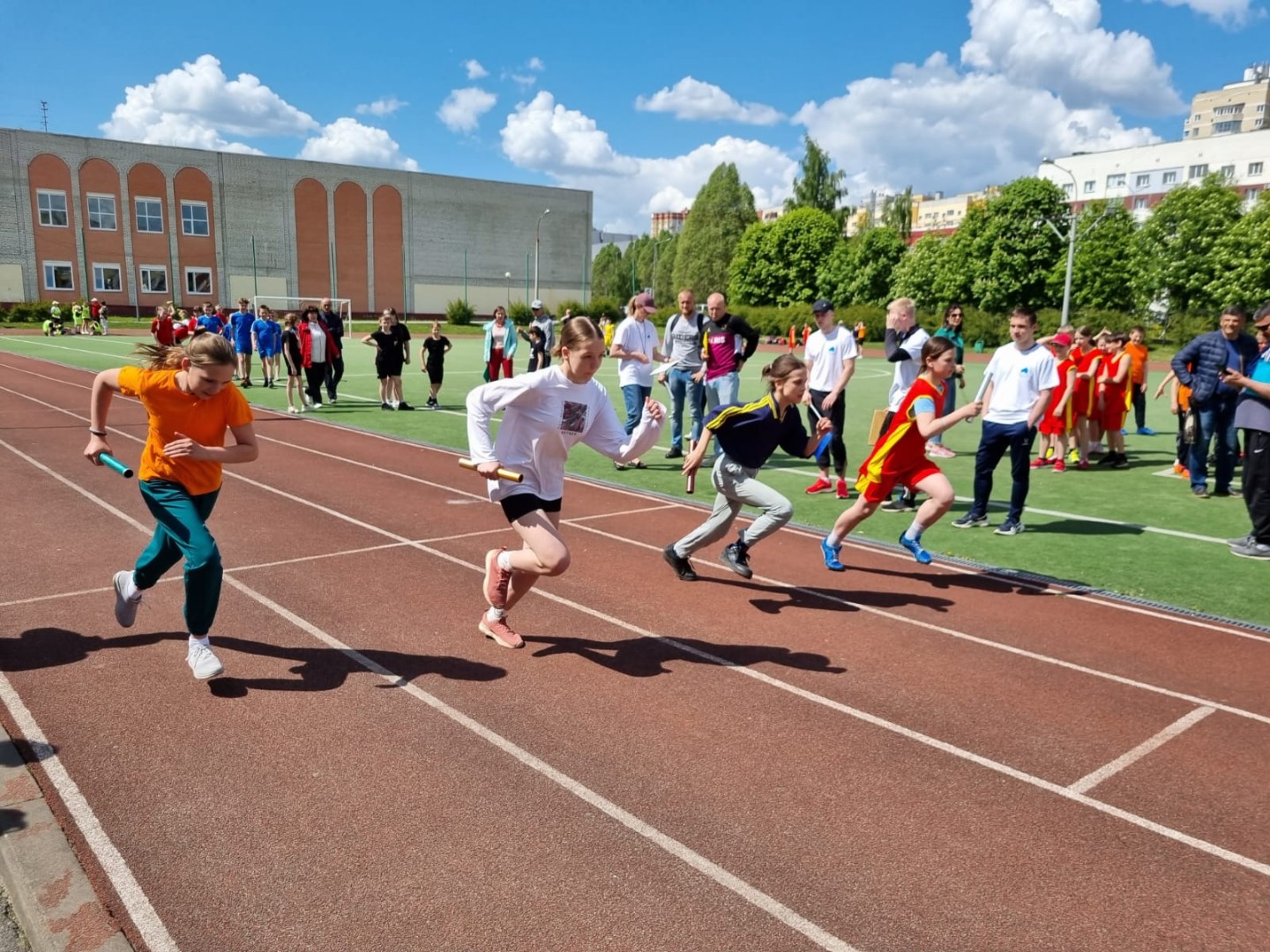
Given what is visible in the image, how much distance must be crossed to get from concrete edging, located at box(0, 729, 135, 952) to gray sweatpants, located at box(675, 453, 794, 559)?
14.7ft

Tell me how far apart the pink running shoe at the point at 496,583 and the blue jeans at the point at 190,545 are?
5.20ft

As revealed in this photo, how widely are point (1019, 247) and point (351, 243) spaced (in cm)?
4774

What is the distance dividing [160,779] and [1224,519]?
33.3 feet

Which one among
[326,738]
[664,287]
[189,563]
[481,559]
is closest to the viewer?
[326,738]

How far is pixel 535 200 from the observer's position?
79812mm

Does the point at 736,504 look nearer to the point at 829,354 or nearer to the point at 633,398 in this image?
the point at 829,354

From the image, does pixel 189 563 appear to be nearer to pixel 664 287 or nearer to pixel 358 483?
pixel 358 483

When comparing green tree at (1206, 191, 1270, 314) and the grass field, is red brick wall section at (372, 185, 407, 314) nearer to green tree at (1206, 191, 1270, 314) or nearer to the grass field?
green tree at (1206, 191, 1270, 314)

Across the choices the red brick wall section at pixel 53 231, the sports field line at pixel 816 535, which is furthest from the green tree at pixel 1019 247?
the red brick wall section at pixel 53 231

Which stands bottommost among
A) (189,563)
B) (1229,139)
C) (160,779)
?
(160,779)

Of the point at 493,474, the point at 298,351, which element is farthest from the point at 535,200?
the point at 493,474

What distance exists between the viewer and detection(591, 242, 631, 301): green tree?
125750 mm

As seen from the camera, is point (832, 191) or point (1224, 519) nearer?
point (1224, 519)

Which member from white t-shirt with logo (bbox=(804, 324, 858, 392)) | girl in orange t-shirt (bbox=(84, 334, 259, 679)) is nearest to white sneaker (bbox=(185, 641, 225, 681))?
girl in orange t-shirt (bbox=(84, 334, 259, 679))
